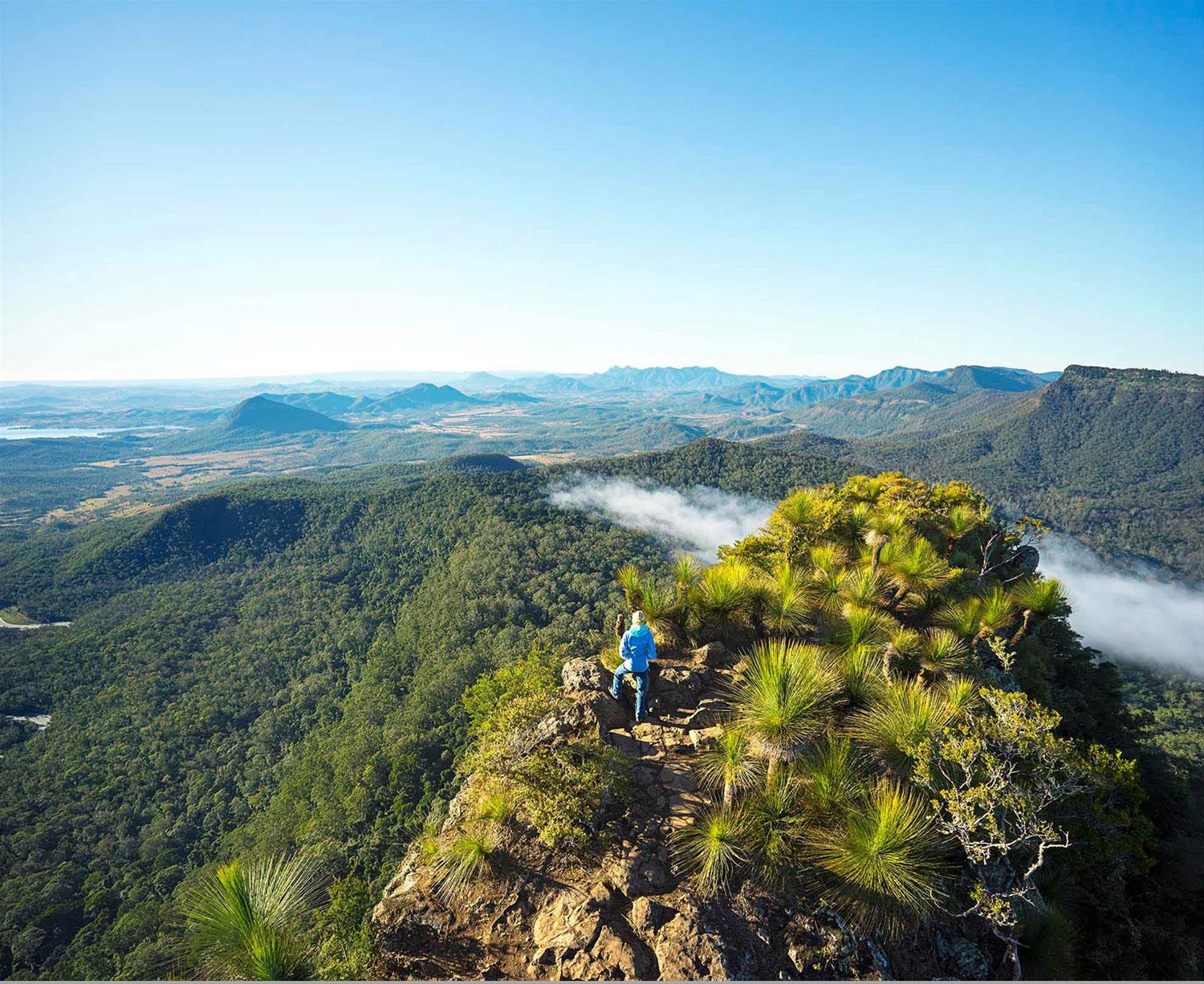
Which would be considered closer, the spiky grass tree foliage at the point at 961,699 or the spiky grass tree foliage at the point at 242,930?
the spiky grass tree foliage at the point at 242,930

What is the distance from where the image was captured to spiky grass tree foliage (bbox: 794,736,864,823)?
5.15m

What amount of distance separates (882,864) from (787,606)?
453 centimetres

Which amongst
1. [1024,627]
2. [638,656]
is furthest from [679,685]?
[1024,627]

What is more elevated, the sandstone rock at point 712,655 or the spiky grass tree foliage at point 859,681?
the spiky grass tree foliage at point 859,681

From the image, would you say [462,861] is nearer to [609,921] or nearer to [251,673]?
[609,921]

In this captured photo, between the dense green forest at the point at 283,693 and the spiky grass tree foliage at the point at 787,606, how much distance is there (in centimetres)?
554

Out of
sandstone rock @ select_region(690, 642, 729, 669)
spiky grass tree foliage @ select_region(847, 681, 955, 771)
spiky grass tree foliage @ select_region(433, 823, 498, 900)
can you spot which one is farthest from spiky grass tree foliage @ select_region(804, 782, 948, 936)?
sandstone rock @ select_region(690, 642, 729, 669)

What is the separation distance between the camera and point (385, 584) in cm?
8969

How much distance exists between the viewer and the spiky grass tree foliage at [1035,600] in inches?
388

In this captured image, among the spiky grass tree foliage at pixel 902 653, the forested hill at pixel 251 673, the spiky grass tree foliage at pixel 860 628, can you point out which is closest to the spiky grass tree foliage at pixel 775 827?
the spiky grass tree foliage at pixel 860 628

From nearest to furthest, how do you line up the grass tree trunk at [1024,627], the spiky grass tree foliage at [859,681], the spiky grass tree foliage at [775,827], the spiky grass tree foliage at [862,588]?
the spiky grass tree foliage at [775,827]
the spiky grass tree foliage at [859,681]
the spiky grass tree foliage at [862,588]
the grass tree trunk at [1024,627]

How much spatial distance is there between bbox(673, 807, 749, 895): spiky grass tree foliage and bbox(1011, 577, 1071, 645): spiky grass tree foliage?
27.0ft

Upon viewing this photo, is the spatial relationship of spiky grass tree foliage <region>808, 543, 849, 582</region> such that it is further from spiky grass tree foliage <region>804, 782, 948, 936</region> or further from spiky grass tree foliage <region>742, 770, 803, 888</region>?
spiky grass tree foliage <region>804, 782, 948, 936</region>

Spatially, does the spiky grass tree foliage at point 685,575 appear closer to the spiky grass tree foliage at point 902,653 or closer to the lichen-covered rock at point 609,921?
the spiky grass tree foliage at point 902,653
